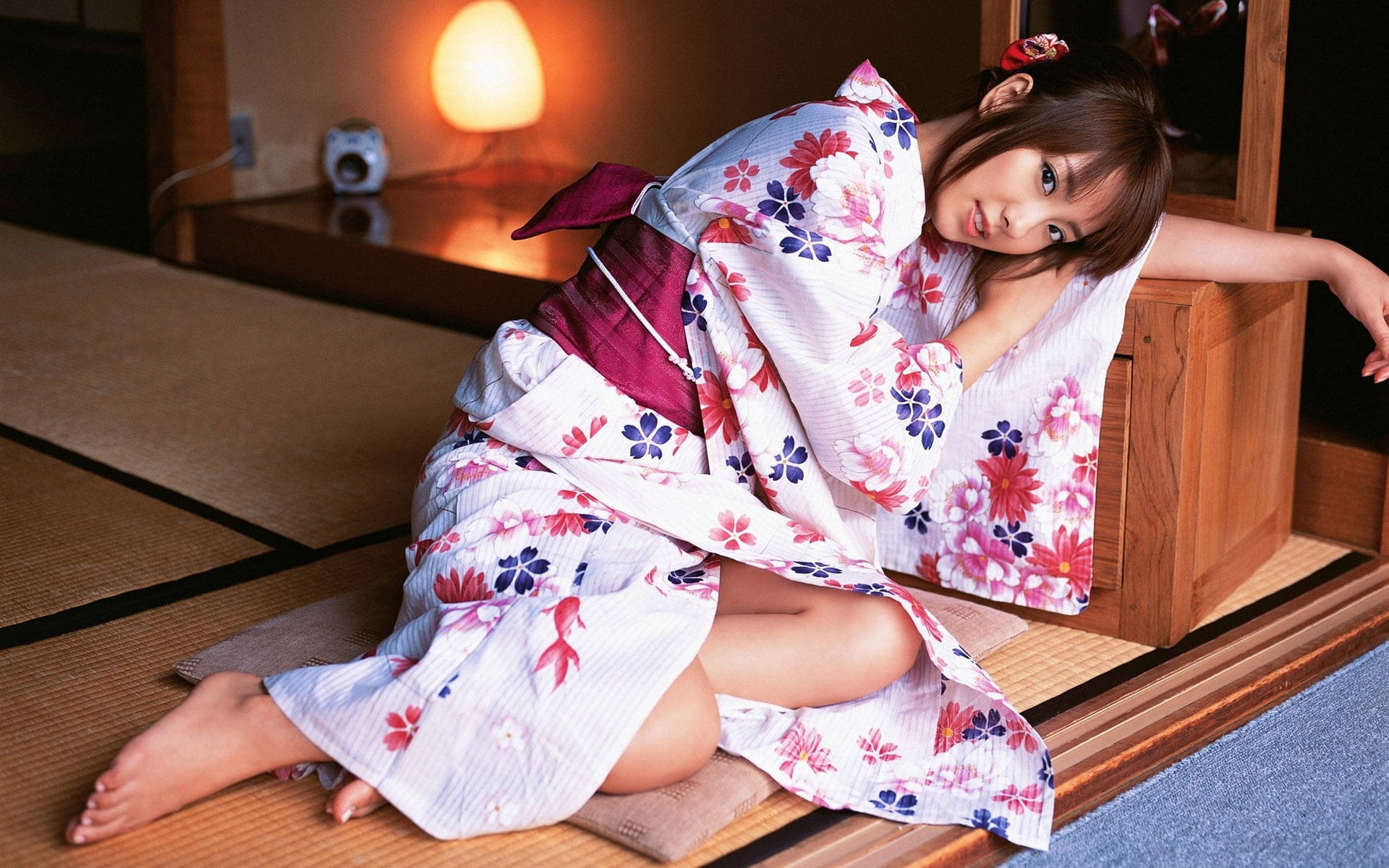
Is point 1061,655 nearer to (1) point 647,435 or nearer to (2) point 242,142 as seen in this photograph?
(1) point 647,435

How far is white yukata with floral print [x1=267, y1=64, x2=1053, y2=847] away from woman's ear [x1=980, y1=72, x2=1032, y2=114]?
94mm

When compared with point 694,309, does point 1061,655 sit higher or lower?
lower

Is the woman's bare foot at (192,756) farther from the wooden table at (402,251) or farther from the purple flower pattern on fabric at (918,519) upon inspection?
the wooden table at (402,251)

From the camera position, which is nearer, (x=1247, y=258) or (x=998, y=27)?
(x=1247, y=258)

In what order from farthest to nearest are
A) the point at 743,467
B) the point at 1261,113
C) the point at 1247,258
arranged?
the point at 1261,113 → the point at 1247,258 → the point at 743,467

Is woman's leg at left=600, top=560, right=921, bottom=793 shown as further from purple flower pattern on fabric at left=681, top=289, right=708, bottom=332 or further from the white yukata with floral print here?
purple flower pattern on fabric at left=681, top=289, right=708, bottom=332

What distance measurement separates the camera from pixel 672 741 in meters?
1.28

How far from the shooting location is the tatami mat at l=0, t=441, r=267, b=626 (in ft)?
5.92

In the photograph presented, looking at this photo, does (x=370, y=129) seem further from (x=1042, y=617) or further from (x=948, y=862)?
(x=948, y=862)

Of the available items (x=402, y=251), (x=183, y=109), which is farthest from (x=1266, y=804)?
(x=183, y=109)

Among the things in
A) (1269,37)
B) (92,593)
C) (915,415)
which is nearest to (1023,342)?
(915,415)

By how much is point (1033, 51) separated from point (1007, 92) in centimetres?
9

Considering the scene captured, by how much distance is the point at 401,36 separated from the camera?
13.9 ft

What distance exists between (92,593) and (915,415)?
3.54 feet
